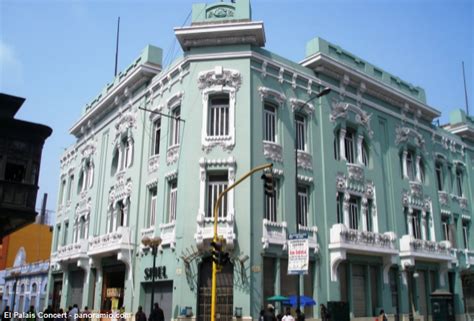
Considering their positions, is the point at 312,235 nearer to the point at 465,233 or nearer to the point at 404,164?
the point at 404,164

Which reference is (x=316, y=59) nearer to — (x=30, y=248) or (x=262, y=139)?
(x=262, y=139)

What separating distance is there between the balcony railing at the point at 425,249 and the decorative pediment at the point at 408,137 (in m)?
6.50

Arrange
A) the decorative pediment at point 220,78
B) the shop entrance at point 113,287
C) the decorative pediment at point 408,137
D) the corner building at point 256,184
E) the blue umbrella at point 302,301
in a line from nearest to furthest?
1. the blue umbrella at point 302,301
2. the corner building at point 256,184
3. the decorative pediment at point 220,78
4. the shop entrance at point 113,287
5. the decorative pediment at point 408,137

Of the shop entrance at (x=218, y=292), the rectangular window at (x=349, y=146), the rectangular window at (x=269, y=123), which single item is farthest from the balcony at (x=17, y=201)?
Answer: the rectangular window at (x=349, y=146)

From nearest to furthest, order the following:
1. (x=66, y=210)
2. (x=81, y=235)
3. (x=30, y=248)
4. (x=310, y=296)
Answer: (x=310, y=296) → (x=81, y=235) → (x=66, y=210) → (x=30, y=248)

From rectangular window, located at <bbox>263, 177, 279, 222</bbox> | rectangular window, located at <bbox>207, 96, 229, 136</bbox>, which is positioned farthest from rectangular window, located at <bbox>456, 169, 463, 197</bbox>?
rectangular window, located at <bbox>207, 96, 229, 136</bbox>

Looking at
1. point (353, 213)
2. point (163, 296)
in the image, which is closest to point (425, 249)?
point (353, 213)

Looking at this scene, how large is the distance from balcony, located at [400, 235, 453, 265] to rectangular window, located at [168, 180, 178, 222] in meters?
14.0

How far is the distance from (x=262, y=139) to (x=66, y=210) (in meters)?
20.8

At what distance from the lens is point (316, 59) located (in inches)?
1089

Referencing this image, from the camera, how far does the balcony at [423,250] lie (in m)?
29.2

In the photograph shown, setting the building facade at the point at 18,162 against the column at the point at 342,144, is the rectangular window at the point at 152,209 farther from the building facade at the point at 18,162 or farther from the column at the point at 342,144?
the column at the point at 342,144

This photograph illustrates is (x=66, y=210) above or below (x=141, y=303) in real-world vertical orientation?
above

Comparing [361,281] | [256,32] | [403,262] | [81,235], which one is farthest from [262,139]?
[81,235]
